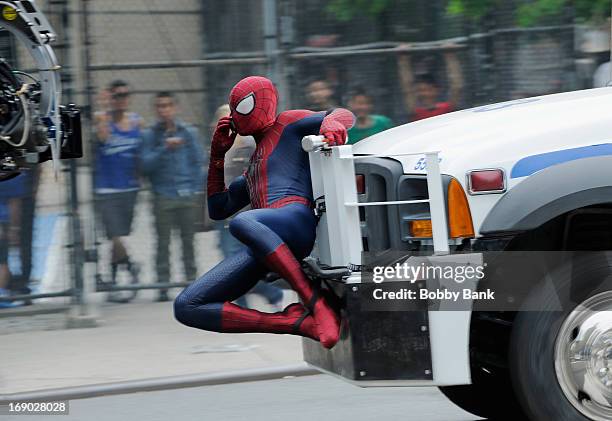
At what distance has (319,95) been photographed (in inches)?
392

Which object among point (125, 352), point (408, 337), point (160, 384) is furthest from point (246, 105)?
point (125, 352)

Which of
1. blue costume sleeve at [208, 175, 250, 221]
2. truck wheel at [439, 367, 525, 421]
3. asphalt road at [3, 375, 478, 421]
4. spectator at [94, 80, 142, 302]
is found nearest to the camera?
blue costume sleeve at [208, 175, 250, 221]

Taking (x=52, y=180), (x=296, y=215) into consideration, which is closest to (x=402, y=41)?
(x=52, y=180)

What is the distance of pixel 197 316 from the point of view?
212 inches

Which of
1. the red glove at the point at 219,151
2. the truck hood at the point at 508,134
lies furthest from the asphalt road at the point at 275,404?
the truck hood at the point at 508,134

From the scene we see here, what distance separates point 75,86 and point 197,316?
4.53 metres

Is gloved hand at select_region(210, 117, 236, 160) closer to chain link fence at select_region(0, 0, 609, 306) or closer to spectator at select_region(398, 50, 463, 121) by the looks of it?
chain link fence at select_region(0, 0, 609, 306)

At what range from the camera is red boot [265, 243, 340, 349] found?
512 centimetres

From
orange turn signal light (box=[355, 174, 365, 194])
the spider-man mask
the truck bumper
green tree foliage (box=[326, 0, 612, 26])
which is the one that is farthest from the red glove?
green tree foliage (box=[326, 0, 612, 26])

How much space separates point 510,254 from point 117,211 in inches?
217

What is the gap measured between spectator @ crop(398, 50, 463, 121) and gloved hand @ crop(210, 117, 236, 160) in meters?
4.47

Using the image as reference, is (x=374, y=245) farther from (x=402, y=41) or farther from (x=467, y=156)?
(x=402, y=41)

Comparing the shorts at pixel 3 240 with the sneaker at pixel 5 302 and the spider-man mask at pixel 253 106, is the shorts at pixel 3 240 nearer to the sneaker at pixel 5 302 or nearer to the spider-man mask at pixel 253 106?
the sneaker at pixel 5 302

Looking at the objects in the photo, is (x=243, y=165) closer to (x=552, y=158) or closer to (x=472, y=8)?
(x=472, y=8)
